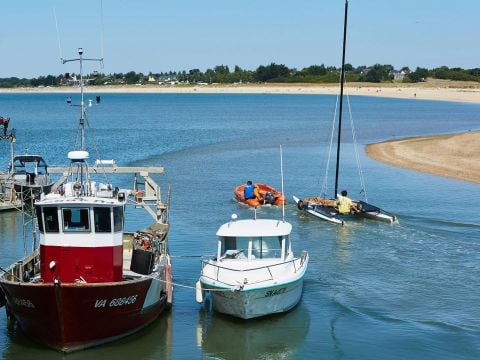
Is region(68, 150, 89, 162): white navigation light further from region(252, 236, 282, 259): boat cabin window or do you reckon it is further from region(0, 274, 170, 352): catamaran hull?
region(252, 236, 282, 259): boat cabin window

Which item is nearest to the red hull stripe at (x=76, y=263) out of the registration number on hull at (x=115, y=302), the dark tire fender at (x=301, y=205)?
the registration number on hull at (x=115, y=302)

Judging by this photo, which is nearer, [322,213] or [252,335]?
[252,335]

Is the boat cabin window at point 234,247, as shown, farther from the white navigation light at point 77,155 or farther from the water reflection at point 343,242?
the water reflection at point 343,242

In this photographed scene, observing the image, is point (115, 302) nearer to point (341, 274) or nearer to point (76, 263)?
point (76, 263)

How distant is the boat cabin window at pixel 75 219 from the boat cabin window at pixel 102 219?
0.21 m

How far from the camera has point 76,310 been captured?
19.8 meters

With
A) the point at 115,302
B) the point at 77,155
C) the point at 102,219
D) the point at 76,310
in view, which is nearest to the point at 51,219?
the point at 102,219

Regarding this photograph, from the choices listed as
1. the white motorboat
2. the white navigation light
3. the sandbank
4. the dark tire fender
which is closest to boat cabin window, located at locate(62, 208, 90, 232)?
the white navigation light

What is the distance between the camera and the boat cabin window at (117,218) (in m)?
21.0

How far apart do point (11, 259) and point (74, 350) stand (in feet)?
36.4

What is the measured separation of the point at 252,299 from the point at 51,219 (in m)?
5.96

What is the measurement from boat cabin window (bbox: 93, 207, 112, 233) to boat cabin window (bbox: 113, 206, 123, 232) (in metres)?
0.20

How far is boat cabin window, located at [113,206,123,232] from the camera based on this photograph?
20987 millimetres

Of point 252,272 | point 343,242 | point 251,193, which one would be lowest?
point 343,242
